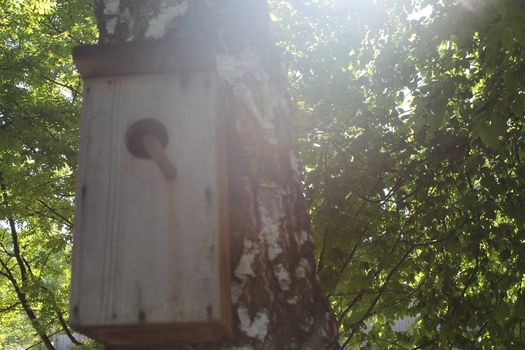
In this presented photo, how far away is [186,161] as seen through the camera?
4.21ft

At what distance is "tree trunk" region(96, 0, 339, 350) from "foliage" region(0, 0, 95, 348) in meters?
4.72

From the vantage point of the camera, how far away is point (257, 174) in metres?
1.50

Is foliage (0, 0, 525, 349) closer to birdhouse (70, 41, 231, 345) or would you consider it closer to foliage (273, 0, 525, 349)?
foliage (273, 0, 525, 349)

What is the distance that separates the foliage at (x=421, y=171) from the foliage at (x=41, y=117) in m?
2.87

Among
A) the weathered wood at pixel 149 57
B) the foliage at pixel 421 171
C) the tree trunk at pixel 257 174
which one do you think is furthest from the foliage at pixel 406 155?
the weathered wood at pixel 149 57

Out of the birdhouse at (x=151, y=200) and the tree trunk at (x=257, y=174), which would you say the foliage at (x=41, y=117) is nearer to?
the tree trunk at (x=257, y=174)

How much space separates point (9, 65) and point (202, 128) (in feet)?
18.2

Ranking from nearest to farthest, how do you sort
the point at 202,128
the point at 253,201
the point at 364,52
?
the point at 202,128 < the point at 253,201 < the point at 364,52

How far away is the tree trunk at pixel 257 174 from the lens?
→ 136 centimetres

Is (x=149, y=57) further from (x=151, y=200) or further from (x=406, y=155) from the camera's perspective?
(x=406, y=155)

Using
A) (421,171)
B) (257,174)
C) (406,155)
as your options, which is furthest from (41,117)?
(257,174)

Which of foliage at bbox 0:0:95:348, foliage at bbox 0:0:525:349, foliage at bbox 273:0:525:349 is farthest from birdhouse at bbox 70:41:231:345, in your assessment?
foliage at bbox 0:0:95:348

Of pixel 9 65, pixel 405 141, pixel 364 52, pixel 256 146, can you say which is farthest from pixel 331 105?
pixel 9 65

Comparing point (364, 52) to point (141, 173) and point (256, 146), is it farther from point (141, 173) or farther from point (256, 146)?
point (141, 173)
